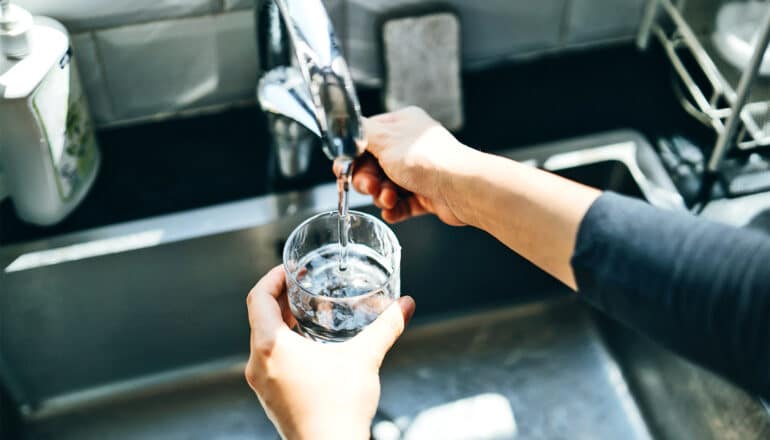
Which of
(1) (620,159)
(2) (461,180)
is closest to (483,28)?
(1) (620,159)

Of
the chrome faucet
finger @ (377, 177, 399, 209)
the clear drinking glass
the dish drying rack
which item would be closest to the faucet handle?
the chrome faucet

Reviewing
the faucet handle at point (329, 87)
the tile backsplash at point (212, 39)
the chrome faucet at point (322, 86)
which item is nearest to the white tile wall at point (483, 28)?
the tile backsplash at point (212, 39)

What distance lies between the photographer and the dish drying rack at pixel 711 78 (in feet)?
2.97

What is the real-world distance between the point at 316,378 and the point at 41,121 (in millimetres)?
382

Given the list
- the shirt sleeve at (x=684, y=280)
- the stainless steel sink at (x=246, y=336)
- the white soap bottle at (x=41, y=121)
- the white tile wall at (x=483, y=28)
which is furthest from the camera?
the white tile wall at (x=483, y=28)

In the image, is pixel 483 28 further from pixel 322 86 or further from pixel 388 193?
pixel 322 86

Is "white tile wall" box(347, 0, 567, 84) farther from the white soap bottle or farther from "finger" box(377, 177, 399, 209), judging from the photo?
the white soap bottle

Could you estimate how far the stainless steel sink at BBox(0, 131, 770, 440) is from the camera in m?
0.88

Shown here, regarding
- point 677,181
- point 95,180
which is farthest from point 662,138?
point 95,180

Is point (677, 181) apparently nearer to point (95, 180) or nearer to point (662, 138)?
point (662, 138)

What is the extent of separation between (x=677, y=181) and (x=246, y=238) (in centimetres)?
47

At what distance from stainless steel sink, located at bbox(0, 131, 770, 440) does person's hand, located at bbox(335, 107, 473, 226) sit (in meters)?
0.06

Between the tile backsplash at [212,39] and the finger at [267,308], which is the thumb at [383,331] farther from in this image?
the tile backsplash at [212,39]

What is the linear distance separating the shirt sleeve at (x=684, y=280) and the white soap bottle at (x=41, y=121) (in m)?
0.51
